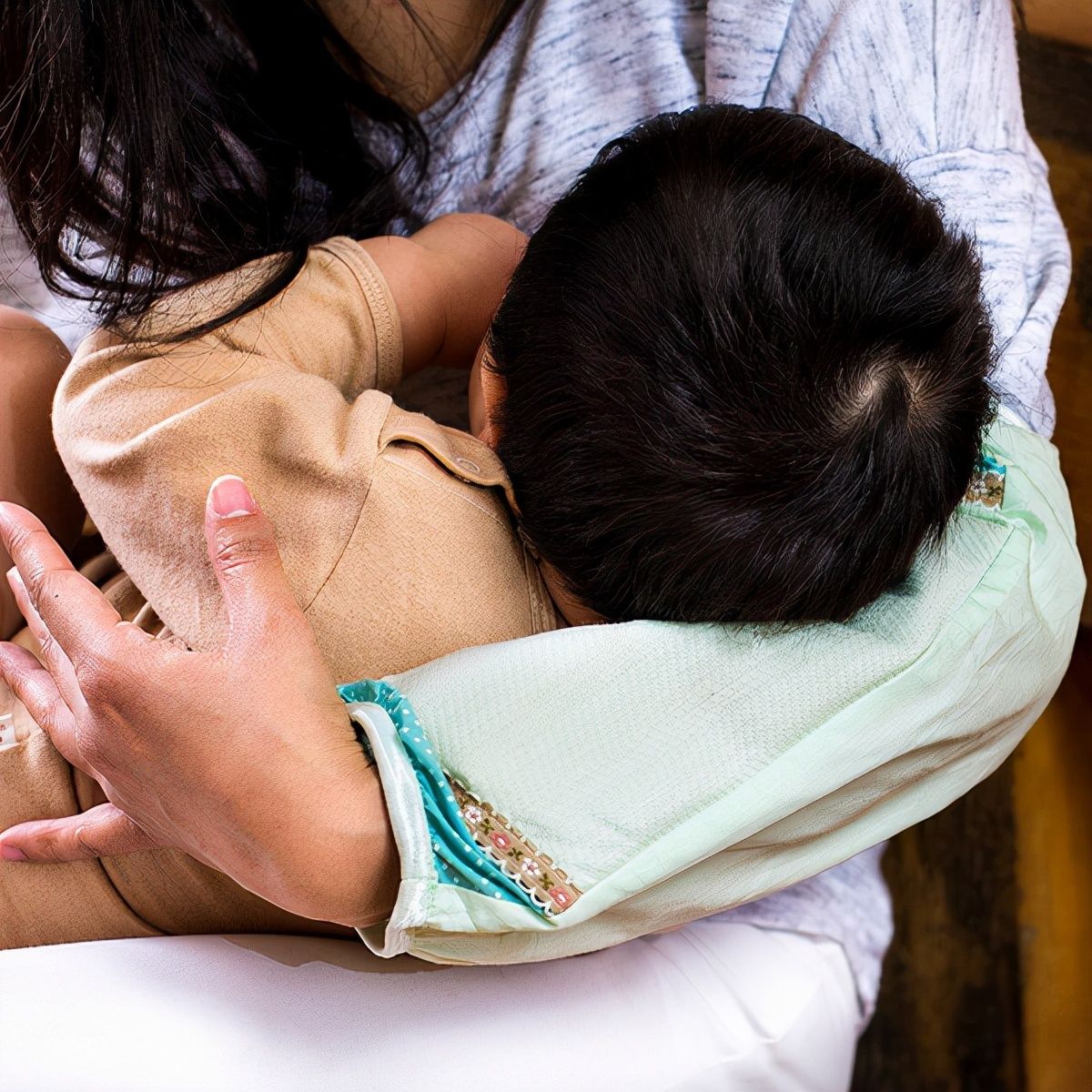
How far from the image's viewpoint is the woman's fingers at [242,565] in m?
0.55

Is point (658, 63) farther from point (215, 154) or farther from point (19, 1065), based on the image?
point (19, 1065)

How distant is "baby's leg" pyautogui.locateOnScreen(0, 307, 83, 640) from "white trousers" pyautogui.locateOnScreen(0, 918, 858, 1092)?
0.29 m

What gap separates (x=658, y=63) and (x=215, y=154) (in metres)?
0.37

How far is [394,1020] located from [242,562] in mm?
337

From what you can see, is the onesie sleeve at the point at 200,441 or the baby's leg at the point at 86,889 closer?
the onesie sleeve at the point at 200,441

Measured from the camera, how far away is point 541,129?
0.88 meters

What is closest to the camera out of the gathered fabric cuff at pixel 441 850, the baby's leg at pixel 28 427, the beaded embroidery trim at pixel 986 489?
the gathered fabric cuff at pixel 441 850

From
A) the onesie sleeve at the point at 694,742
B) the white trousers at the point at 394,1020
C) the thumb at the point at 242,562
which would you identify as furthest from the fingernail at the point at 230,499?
the white trousers at the point at 394,1020

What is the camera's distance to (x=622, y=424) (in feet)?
1.76

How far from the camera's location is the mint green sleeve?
0.54m

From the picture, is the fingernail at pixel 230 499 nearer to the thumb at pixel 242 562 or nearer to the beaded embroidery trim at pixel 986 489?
the thumb at pixel 242 562

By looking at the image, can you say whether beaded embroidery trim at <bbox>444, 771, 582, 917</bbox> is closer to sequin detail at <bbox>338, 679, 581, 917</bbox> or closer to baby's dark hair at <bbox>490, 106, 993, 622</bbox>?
sequin detail at <bbox>338, 679, 581, 917</bbox>

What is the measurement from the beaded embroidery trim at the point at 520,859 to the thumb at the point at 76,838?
0.23 metres

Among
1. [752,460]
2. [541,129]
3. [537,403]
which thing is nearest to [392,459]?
[537,403]
